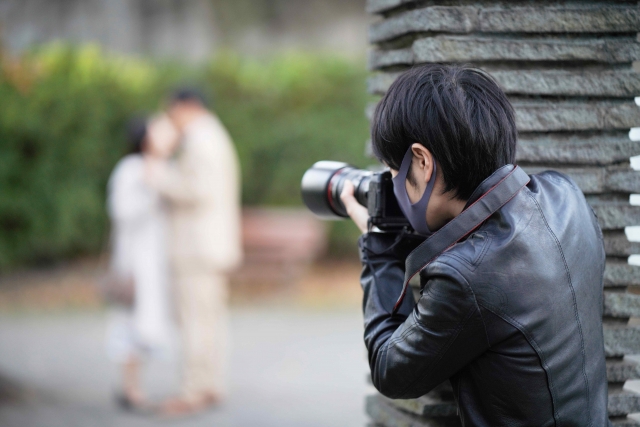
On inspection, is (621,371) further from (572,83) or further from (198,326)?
(198,326)

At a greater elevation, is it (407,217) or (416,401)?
(407,217)

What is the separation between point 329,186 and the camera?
232 centimetres

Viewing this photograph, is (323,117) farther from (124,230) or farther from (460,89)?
(460,89)

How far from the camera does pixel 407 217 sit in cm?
190

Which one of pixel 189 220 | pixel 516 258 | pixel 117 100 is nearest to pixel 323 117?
pixel 117 100

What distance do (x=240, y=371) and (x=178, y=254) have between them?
1.43 m

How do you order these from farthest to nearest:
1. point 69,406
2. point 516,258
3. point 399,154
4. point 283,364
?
1. point 283,364
2. point 69,406
3. point 399,154
4. point 516,258

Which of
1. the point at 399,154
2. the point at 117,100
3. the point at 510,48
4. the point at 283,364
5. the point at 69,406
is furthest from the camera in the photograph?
the point at 117,100

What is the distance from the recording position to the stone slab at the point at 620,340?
232 centimetres

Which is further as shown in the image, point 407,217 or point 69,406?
point 69,406

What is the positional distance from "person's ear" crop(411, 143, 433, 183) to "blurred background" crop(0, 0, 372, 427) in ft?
14.6

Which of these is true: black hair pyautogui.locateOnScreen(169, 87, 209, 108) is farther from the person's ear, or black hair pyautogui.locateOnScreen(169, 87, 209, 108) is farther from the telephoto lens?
the person's ear

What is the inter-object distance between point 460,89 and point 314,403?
4377 millimetres

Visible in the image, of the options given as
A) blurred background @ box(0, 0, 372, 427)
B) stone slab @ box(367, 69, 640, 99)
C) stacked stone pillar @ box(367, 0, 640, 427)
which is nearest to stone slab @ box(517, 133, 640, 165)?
stacked stone pillar @ box(367, 0, 640, 427)
